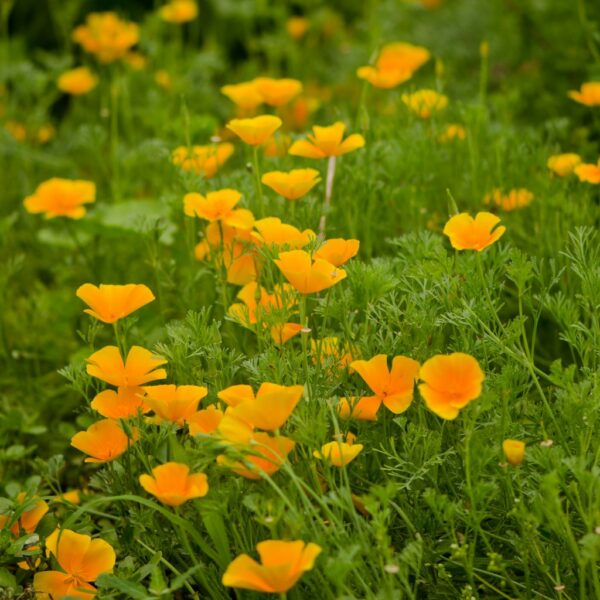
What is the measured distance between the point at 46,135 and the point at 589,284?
2.36 m

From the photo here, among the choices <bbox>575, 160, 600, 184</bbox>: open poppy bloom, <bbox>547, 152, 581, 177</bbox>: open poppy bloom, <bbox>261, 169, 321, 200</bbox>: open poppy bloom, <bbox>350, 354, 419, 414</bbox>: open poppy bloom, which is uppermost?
<bbox>261, 169, 321, 200</bbox>: open poppy bloom


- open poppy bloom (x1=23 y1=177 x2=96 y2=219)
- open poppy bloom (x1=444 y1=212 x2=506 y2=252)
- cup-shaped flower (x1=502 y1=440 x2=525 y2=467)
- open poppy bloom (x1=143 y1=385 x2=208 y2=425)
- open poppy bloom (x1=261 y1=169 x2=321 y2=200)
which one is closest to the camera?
cup-shaped flower (x1=502 y1=440 x2=525 y2=467)

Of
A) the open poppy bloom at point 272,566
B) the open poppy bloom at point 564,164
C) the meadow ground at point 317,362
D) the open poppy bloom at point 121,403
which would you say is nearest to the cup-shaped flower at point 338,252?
the meadow ground at point 317,362

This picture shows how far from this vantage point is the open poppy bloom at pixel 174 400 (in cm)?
153

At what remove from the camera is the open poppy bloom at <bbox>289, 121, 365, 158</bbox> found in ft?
6.48

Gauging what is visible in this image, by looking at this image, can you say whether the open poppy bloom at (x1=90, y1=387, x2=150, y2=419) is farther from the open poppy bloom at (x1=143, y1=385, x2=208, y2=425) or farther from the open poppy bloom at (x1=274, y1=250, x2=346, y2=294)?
the open poppy bloom at (x1=274, y1=250, x2=346, y2=294)

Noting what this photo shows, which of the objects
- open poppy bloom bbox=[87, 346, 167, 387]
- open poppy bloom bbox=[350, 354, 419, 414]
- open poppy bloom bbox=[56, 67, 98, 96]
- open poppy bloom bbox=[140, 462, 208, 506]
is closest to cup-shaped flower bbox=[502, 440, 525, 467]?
open poppy bloom bbox=[350, 354, 419, 414]

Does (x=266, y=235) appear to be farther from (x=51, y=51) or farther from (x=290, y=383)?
(x=51, y=51)

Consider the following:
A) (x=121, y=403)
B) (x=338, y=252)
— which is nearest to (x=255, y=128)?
(x=338, y=252)

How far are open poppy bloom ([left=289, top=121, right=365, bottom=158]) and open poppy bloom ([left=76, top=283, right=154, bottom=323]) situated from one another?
48cm

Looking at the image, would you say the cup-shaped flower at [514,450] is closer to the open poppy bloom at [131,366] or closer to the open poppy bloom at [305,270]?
the open poppy bloom at [305,270]

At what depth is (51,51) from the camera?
465 cm

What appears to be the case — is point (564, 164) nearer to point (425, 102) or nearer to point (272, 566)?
point (425, 102)

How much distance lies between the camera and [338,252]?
1.68m
